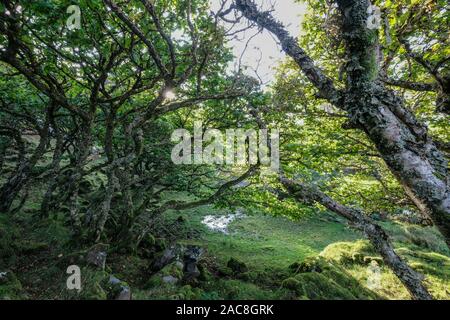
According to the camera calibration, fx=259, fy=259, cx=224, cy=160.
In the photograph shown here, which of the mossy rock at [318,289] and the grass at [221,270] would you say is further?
the mossy rock at [318,289]

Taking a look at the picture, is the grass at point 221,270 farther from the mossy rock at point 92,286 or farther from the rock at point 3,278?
the rock at point 3,278

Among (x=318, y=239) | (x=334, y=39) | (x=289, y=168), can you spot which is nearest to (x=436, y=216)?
(x=334, y=39)

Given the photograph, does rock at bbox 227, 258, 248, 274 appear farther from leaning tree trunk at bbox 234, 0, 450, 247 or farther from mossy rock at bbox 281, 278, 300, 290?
leaning tree trunk at bbox 234, 0, 450, 247

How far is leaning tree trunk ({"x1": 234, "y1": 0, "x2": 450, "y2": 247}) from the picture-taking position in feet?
10.7

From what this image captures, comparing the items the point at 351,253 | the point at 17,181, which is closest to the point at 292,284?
the point at 351,253

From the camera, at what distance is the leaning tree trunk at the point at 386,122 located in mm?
3271

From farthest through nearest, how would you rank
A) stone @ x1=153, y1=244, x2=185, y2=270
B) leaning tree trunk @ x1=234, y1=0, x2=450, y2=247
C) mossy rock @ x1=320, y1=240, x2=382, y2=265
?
mossy rock @ x1=320, y1=240, x2=382, y2=265
stone @ x1=153, y1=244, x2=185, y2=270
leaning tree trunk @ x1=234, y1=0, x2=450, y2=247

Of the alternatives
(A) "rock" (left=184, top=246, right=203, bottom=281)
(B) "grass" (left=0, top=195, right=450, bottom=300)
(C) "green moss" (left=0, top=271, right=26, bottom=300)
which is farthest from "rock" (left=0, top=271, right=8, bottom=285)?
(A) "rock" (left=184, top=246, right=203, bottom=281)

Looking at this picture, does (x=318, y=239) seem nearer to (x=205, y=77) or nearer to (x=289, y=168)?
(x=289, y=168)

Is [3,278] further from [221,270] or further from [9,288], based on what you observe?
[221,270]

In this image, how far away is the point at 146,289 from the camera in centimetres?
812

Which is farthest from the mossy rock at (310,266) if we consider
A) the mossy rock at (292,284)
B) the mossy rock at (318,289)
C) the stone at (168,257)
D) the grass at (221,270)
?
the stone at (168,257)

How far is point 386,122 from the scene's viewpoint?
145 inches
